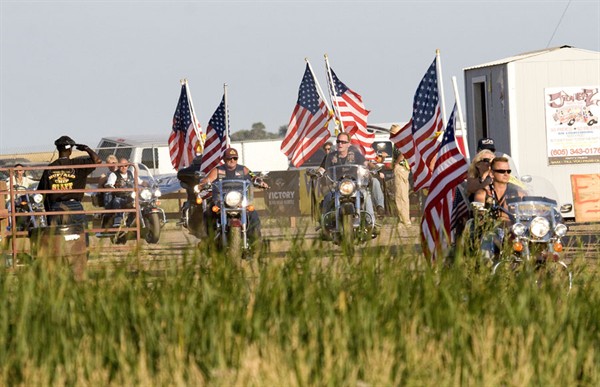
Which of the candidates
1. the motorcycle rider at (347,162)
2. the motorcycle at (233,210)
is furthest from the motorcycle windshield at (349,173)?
the motorcycle at (233,210)

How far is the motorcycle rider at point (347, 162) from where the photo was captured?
20.2 meters

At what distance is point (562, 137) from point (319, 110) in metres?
6.22

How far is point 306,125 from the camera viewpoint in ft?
100

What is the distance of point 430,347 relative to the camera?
7.95 meters

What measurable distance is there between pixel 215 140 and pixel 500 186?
13.2 meters

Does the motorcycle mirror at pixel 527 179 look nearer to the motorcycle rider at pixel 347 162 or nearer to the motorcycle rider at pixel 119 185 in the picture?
the motorcycle rider at pixel 347 162

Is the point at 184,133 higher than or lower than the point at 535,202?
higher

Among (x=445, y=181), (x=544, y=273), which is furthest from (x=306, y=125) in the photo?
(x=544, y=273)

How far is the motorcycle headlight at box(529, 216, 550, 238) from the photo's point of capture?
40.3ft

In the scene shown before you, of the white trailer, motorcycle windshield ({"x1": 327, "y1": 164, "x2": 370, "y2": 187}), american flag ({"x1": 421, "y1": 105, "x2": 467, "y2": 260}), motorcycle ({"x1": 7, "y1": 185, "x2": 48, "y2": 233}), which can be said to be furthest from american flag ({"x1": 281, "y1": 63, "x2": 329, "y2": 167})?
american flag ({"x1": 421, "y1": 105, "x2": 467, "y2": 260})

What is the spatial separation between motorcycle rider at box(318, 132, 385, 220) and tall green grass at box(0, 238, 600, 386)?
395 inches

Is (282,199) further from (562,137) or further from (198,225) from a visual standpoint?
(198,225)

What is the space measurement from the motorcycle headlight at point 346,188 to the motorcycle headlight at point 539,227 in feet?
25.0

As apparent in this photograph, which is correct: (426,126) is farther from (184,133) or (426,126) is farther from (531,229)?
(184,133)
